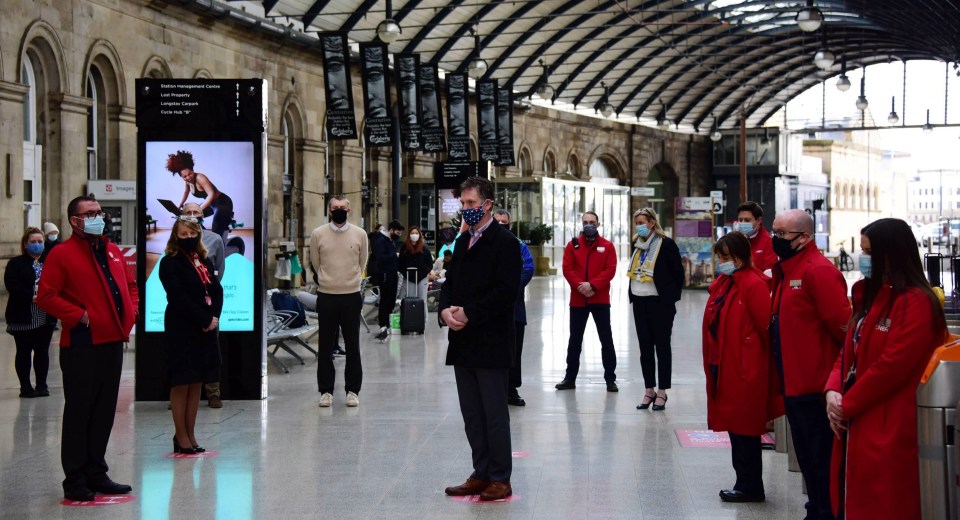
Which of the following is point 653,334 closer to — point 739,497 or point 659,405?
point 659,405

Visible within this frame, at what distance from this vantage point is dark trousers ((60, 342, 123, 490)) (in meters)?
6.75

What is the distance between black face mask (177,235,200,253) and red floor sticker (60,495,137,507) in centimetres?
193

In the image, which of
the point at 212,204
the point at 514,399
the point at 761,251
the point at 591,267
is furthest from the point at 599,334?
the point at 212,204

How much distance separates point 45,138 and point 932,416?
2012cm

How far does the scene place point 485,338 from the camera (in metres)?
6.77

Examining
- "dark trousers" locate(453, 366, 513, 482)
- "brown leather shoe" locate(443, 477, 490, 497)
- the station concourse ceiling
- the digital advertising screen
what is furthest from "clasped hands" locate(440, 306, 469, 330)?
the station concourse ceiling

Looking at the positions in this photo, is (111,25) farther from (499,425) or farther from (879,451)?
(879,451)

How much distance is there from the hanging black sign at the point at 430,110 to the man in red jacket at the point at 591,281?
18.5 m

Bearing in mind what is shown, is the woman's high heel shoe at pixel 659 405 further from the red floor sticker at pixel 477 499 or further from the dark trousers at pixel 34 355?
the dark trousers at pixel 34 355

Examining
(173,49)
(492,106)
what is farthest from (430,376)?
(492,106)

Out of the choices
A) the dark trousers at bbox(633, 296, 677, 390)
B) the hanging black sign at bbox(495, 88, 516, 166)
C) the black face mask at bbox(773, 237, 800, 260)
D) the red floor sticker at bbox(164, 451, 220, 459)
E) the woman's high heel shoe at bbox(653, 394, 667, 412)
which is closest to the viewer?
the black face mask at bbox(773, 237, 800, 260)

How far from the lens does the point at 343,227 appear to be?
10.4 metres

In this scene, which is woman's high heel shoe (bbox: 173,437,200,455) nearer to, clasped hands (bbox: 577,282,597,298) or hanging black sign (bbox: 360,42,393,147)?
clasped hands (bbox: 577,282,597,298)

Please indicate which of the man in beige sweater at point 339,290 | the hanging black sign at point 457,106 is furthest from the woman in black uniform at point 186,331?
the hanging black sign at point 457,106
